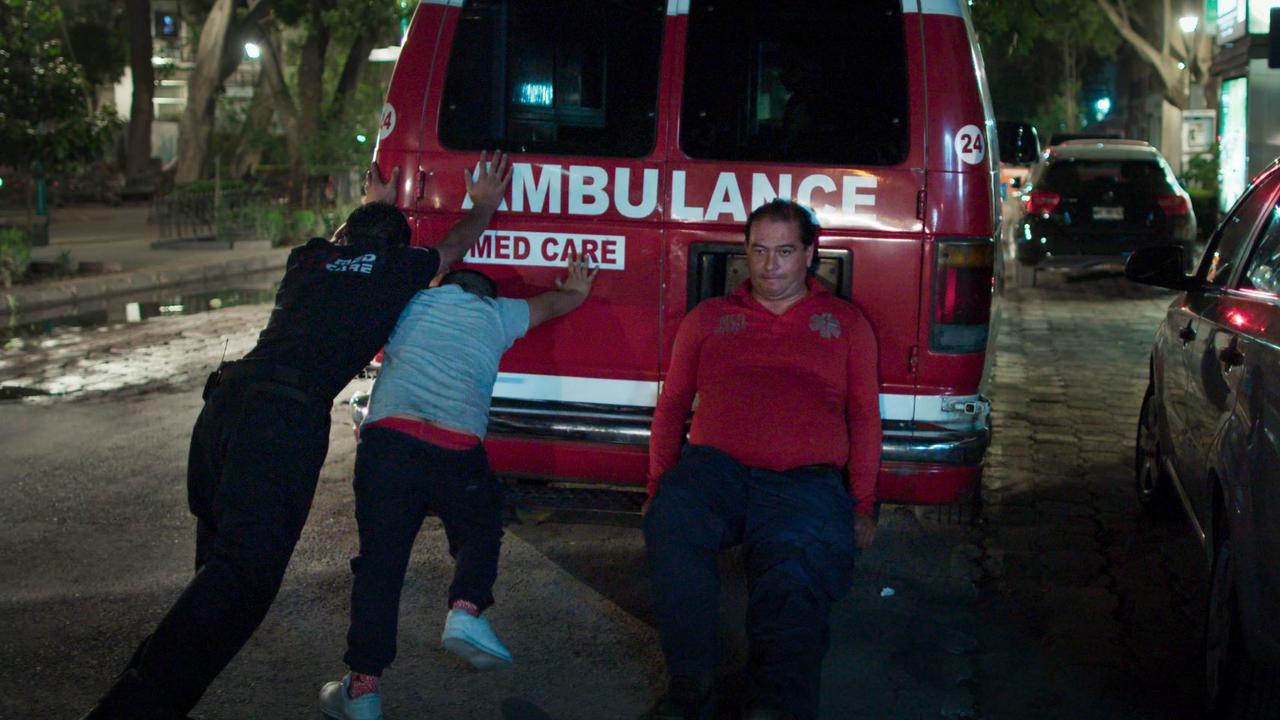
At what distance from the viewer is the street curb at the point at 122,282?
1478cm

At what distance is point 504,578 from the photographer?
5645 millimetres

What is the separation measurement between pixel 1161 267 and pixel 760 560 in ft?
8.00

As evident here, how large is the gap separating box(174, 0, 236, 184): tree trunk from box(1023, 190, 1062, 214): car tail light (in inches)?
689

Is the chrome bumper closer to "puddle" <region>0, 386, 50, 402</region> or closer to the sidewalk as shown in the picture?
"puddle" <region>0, 386, 50, 402</region>

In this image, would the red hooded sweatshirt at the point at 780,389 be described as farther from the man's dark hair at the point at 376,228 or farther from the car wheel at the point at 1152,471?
the car wheel at the point at 1152,471

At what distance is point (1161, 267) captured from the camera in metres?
5.70

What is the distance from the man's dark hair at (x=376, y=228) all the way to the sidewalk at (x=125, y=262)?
11.2m

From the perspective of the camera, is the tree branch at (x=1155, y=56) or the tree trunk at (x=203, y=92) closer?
the tree trunk at (x=203, y=92)

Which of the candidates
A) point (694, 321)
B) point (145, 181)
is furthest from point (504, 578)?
point (145, 181)

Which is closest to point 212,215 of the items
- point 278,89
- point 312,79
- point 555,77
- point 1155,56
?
point 312,79

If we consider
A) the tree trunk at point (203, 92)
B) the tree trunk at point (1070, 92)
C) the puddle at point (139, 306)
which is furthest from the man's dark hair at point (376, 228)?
the tree trunk at point (1070, 92)

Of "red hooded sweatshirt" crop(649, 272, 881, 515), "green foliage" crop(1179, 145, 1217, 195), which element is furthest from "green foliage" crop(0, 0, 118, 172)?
"green foliage" crop(1179, 145, 1217, 195)

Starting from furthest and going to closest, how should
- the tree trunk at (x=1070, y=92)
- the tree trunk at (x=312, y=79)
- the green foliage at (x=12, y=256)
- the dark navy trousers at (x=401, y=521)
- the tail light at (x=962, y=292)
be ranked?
the tree trunk at (x=1070, y=92) < the tree trunk at (x=312, y=79) < the green foliage at (x=12, y=256) < the tail light at (x=962, y=292) < the dark navy trousers at (x=401, y=521)

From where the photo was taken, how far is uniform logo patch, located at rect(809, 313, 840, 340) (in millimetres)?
4594
